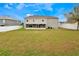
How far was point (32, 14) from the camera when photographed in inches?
111

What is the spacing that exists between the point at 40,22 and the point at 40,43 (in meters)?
0.26

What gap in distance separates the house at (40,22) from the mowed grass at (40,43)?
0.05 metres

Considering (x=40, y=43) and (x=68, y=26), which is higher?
(x=68, y=26)

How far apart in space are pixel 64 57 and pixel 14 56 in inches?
24.0

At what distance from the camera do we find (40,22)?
111 inches

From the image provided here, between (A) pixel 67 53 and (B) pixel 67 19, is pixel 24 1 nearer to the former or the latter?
(B) pixel 67 19

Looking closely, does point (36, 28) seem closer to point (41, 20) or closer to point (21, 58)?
point (41, 20)

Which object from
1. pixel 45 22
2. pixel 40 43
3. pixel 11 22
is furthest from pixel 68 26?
pixel 11 22

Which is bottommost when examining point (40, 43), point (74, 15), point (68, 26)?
point (40, 43)

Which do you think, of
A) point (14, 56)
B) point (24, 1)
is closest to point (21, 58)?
point (14, 56)

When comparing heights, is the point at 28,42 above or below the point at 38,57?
above

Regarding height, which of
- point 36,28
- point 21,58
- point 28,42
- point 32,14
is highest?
point 32,14

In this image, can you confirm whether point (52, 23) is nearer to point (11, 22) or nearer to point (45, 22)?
point (45, 22)

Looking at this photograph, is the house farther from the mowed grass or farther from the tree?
the tree
